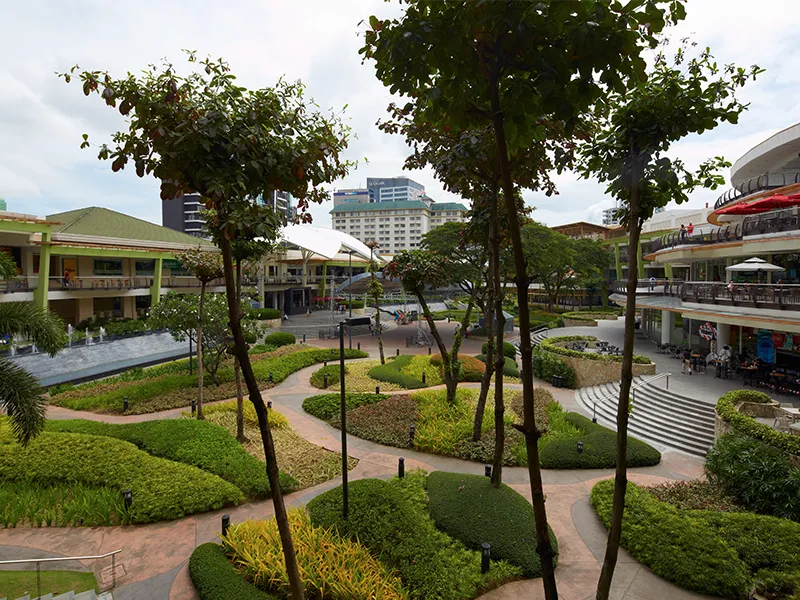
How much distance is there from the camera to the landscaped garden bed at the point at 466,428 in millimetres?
13484

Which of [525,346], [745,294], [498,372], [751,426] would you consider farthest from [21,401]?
[745,294]

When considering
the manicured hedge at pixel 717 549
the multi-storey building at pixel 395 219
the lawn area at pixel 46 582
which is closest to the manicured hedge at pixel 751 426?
the manicured hedge at pixel 717 549

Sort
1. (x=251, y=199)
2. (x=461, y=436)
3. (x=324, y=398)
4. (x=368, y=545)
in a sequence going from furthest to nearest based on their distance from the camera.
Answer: (x=324, y=398) < (x=461, y=436) < (x=368, y=545) < (x=251, y=199)

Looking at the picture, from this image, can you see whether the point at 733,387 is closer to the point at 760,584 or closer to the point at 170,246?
the point at 760,584

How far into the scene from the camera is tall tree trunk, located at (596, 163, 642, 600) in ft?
13.1

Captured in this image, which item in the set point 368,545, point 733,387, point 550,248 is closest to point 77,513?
point 368,545

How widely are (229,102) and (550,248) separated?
110 feet

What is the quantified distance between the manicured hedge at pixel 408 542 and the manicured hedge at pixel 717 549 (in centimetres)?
284

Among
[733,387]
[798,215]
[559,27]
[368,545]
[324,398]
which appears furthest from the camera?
[324,398]

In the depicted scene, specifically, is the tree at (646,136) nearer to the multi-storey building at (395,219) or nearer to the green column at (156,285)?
the green column at (156,285)

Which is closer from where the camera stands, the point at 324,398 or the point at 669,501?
the point at 669,501

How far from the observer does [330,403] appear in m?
18.5

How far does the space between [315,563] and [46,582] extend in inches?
190

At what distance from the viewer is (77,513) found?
1012 cm
